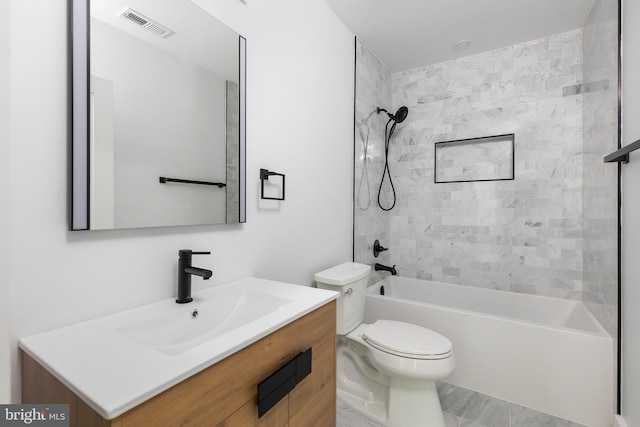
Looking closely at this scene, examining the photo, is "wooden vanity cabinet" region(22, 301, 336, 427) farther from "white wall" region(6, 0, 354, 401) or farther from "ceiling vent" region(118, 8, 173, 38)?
"ceiling vent" region(118, 8, 173, 38)

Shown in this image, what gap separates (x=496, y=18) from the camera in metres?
2.10

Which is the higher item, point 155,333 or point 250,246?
point 250,246

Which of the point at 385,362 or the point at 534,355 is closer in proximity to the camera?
the point at 385,362

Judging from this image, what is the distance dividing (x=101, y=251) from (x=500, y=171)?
105 inches

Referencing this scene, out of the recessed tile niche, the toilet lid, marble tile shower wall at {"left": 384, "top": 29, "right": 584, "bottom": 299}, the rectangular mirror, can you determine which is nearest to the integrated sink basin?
the rectangular mirror

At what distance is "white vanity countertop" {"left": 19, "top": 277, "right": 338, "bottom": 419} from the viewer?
1.80 feet

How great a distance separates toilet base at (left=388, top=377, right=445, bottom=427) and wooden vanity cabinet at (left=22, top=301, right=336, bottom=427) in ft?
2.08

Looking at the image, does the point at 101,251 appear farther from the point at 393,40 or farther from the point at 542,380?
the point at 393,40

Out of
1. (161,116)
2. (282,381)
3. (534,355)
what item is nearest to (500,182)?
(534,355)

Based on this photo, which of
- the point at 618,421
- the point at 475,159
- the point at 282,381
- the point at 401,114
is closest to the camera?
the point at 282,381

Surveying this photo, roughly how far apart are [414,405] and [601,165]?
5.76ft

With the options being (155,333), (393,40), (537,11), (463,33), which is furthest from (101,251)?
(537,11)

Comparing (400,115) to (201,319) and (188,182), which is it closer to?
(188,182)

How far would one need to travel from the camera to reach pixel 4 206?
0.73 metres
